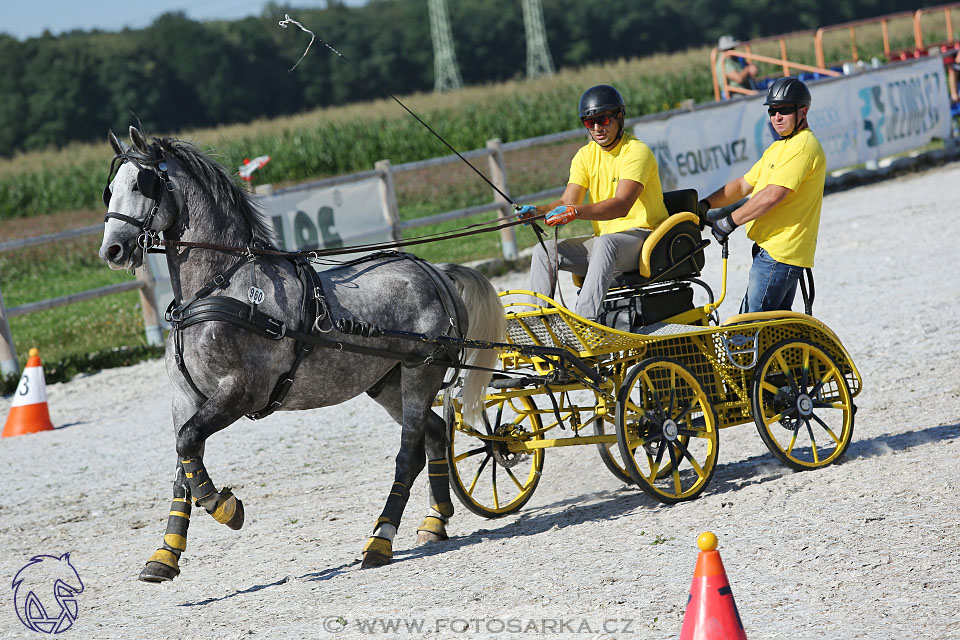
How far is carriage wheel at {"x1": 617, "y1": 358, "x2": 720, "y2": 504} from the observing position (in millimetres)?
5473

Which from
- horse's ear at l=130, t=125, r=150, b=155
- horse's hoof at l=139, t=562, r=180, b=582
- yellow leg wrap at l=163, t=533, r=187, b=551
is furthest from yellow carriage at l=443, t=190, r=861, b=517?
horse's ear at l=130, t=125, r=150, b=155

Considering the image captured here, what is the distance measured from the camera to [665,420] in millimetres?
5605

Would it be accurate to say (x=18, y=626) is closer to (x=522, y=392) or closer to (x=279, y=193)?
(x=522, y=392)

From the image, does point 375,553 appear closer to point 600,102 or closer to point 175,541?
point 175,541

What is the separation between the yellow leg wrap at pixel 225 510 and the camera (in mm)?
4875

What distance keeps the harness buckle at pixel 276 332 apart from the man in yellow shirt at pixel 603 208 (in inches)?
54.7

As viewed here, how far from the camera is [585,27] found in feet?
266

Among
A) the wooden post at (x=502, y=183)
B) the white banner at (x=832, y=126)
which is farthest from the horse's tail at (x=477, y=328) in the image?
the white banner at (x=832, y=126)

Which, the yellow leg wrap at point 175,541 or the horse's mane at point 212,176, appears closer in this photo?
the yellow leg wrap at point 175,541

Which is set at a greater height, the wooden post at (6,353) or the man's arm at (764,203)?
the man's arm at (764,203)

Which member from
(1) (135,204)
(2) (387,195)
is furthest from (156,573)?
(2) (387,195)

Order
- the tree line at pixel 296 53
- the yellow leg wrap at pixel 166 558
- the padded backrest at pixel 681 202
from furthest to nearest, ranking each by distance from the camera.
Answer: the tree line at pixel 296 53, the padded backrest at pixel 681 202, the yellow leg wrap at pixel 166 558

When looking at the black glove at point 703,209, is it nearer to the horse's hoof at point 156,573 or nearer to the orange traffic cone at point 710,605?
the orange traffic cone at point 710,605

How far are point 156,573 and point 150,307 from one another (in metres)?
7.28
